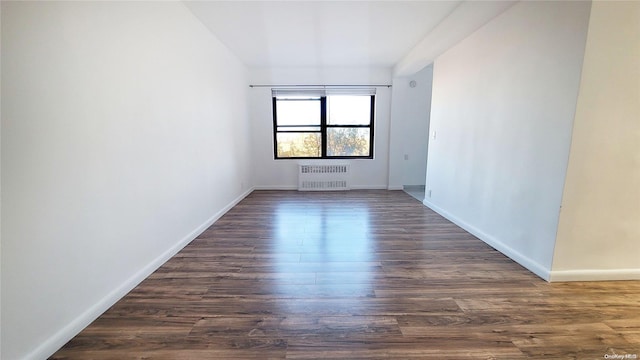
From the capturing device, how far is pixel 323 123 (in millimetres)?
5496

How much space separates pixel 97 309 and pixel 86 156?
0.95 metres

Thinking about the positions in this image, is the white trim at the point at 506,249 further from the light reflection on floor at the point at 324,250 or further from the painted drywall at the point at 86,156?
the painted drywall at the point at 86,156

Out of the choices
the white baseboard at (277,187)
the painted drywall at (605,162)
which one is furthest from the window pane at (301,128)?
the painted drywall at (605,162)

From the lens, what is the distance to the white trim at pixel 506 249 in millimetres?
2127

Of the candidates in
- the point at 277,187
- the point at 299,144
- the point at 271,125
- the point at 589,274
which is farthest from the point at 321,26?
the point at 589,274

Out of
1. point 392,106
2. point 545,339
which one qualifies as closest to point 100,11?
point 545,339

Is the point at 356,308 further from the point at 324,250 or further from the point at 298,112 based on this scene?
the point at 298,112

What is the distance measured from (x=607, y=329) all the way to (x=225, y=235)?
3.16m

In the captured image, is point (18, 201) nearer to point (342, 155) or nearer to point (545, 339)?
point (545, 339)

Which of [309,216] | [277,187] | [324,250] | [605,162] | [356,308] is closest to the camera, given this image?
[356,308]

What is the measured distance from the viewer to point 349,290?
195 centimetres

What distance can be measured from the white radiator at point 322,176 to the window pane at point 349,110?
0.92m

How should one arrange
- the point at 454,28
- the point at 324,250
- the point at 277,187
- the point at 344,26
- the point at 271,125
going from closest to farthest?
the point at 324,250, the point at 454,28, the point at 344,26, the point at 271,125, the point at 277,187

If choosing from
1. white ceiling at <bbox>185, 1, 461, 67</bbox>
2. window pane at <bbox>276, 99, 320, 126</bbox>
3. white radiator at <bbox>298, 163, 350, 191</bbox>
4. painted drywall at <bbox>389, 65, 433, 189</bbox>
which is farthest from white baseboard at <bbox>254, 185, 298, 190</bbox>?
white ceiling at <bbox>185, 1, 461, 67</bbox>
